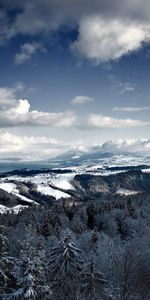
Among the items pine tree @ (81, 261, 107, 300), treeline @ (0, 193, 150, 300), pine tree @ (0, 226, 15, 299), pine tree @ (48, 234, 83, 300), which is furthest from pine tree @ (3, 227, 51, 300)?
pine tree @ (48, 234, 83, 300)

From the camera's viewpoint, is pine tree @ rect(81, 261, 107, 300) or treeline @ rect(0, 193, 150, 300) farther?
pine tree @ rect(81, 261, 107, 300)

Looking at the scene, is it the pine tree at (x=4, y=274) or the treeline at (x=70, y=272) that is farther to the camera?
the pine tree at (x=4, y=274)

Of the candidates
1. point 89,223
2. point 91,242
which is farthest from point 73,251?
point 89,223

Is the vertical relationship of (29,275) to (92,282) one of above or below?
above

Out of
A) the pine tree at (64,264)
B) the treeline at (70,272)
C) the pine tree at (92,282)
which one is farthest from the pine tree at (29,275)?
the pine tree at (64,264)

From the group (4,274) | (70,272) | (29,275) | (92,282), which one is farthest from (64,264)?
(29,275)

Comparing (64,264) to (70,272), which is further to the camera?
(64,264)

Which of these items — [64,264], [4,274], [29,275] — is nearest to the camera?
[29,275]

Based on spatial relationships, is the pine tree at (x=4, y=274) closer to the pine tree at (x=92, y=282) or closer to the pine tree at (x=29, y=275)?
the pine tree at (x=29, y=275)

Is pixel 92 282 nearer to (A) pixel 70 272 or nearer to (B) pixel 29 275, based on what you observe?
(A) pixel 70 272

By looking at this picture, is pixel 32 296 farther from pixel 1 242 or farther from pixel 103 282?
pixel 103 282

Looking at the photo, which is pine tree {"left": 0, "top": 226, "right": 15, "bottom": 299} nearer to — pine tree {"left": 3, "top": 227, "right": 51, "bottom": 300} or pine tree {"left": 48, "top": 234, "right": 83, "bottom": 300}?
pine tree {"left": 3, "top": 227, "right": 51, "bottom": 300}

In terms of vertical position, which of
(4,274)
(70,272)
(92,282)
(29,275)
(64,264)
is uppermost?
(29,275)
